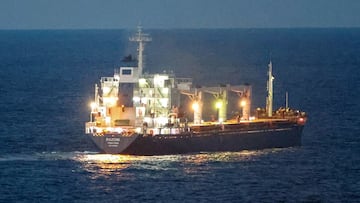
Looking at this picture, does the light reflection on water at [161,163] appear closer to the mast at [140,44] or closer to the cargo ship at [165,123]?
the cargo ship at [165,123]

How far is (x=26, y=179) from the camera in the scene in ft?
347

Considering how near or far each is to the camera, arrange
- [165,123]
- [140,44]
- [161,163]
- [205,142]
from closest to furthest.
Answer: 1. [161,163]
2. [205,142]
3. [165,123]
4. [140,44]

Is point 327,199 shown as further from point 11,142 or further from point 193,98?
point 11,142

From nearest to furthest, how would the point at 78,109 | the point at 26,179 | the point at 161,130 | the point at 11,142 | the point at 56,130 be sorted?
1. the point at 26,179
2. the point at 161,130
3. the point at 11,142
4. the point at 56,130
5. the point at 78,109

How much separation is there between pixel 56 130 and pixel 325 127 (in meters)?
25.2

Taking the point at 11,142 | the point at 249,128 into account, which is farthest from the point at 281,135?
the point at 11,142

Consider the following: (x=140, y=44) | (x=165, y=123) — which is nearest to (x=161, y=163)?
(x=165, y=123)

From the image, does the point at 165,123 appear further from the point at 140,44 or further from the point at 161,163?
the point at 140,44

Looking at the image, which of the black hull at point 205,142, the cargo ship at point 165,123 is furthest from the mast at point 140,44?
the black hull at point 205,142

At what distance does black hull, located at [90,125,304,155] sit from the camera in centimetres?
11606

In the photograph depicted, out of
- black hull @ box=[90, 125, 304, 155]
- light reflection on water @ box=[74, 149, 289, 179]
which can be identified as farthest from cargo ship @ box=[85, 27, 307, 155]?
light reflection on water @ box=[74, 149, 289, 179]

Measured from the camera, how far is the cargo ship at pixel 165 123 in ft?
383

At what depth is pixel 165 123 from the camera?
120m

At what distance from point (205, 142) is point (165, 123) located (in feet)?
11.9
